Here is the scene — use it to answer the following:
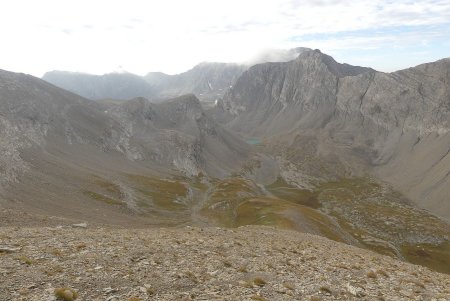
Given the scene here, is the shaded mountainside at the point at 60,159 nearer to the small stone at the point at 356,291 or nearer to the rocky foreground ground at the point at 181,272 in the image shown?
the rocky foreground ground at the point at 181,272

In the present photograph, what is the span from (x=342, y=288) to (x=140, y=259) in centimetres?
1294

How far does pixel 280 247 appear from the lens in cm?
3541

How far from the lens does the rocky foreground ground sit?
19312 millimetres

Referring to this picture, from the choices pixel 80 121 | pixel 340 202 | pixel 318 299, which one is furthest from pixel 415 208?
pixel 318 299

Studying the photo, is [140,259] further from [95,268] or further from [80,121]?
[80,121]

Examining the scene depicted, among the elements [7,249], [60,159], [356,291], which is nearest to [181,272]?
[356,291]

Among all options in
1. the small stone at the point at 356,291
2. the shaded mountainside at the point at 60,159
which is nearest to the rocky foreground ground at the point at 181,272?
the small stone at the point at 356,291

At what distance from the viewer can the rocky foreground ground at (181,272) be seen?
19312 mm

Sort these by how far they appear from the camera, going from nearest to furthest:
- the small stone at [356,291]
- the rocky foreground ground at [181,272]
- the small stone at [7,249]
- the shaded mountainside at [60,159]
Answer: the rocky foreground ground at [181,272] < the small stone at [356,291] < the small stone at [7,249] < the shaded mountainside at [60,159]

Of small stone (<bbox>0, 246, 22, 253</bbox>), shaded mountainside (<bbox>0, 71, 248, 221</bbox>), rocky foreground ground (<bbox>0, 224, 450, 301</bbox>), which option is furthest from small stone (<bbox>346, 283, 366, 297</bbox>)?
shaded mountainside (<bbox>0, 71, 248, 221</bbox>)

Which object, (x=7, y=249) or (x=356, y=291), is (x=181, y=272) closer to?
(x=356, y=291)

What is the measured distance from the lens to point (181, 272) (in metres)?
23.1

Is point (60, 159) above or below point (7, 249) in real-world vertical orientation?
below

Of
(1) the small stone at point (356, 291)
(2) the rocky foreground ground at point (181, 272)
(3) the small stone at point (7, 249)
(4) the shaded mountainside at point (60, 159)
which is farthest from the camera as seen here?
(4) the shaded mountainside at point (60, 159)
